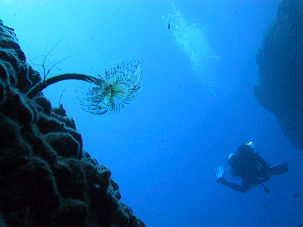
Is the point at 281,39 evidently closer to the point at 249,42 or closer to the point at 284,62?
the point at 284,62

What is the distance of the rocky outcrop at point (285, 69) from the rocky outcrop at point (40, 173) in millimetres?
17786

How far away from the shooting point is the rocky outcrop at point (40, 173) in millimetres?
1907

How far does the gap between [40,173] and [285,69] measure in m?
19.8

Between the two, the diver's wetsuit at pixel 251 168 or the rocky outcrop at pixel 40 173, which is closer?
the rocky outcrop at pixel 40 173

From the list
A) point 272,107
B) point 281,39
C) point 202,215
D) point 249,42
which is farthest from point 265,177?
point 202,215

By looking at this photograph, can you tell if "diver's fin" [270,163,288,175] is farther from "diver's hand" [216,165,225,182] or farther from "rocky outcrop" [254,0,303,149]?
"rocky outcrop" [254,0,303,149]

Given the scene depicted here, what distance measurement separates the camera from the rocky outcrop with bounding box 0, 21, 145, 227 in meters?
1.91

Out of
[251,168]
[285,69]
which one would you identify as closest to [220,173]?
[251,168]

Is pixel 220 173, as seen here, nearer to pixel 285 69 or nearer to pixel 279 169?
pixel 279 169

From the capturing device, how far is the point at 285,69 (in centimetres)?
1795

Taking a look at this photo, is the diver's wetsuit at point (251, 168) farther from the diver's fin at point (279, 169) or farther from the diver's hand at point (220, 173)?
the diver's hand at point (220, 173)

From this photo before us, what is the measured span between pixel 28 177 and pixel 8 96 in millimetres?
808

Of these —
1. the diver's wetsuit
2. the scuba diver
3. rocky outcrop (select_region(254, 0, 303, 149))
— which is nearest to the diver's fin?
the scuba diver

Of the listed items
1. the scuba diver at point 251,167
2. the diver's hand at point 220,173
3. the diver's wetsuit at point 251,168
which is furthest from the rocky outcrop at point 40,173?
the diver's hand at point 220,173
